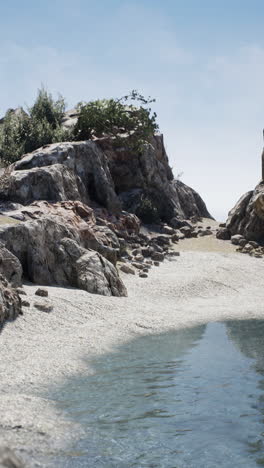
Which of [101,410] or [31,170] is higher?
[31,170]

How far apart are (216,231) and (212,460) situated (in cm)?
5189

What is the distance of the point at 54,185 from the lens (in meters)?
42.8

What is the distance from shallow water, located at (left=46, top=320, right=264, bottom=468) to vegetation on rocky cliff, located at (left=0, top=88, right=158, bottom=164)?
39723 millimetres

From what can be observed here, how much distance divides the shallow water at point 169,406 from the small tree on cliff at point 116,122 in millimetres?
41370

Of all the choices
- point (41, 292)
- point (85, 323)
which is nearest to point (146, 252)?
point (41, 292)

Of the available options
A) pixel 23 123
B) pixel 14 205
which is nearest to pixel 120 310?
pixel 14 205

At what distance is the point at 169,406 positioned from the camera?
15055 millimetres

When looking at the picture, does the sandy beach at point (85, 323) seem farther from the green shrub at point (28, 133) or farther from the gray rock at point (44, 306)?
the green shrub at point (28, 133)

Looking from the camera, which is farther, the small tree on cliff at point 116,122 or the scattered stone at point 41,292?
the small tree on cliff at point 116,122

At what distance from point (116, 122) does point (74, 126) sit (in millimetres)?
5486

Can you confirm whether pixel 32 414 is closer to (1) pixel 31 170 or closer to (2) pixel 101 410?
(2) pixel 101 410

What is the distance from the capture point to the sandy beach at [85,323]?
12716mm

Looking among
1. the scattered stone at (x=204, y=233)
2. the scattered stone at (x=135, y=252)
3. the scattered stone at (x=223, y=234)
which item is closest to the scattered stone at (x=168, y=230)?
the scattered stone at (x=204, y=233)

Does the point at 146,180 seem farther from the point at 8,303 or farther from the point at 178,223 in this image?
the point at 8,303
